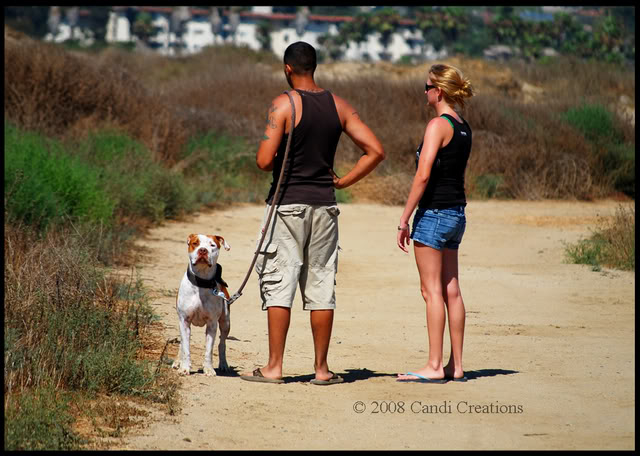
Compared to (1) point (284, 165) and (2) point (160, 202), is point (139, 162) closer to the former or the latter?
(2) point (160, 202)

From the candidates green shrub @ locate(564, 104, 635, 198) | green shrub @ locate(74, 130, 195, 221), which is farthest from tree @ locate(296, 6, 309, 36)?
green shrub @ locate(74, 130, 195, 221)

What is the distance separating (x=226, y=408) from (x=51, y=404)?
1050 millimetres

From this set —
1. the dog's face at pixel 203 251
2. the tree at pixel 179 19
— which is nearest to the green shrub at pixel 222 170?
the dog's face at pixel 203 251

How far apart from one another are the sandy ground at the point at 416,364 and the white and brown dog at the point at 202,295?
11.6 inches

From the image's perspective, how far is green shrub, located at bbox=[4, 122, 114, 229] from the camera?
38.7 feet

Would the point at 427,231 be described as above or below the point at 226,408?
above

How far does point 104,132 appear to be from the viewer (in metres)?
18.7

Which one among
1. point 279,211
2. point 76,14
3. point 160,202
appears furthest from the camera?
point 76,14

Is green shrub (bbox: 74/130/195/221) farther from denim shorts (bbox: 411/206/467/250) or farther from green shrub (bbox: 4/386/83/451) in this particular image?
green shrub (bbox: 4/386/83/451)

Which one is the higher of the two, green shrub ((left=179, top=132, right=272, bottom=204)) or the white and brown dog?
the white and brown dog

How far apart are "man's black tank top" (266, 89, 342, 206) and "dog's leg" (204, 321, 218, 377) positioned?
38.4 inches

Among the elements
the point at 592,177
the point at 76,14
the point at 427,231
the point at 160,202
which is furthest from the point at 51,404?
the point at 76,14

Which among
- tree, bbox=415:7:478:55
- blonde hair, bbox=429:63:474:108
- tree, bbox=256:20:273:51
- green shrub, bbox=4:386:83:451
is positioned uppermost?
tree, bbox=415:7:478:55

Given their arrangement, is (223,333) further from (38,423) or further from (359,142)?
(38,423)
